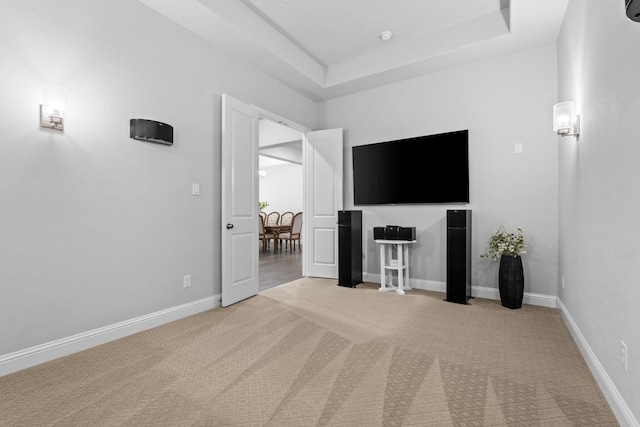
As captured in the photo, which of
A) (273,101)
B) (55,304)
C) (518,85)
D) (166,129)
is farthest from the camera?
(273,101)

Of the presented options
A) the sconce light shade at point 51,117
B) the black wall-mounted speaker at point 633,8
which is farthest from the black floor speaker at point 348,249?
the black wall-mounted speaker at point 633,8

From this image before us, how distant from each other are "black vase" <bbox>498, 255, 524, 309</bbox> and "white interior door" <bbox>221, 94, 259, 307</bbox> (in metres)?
2.71

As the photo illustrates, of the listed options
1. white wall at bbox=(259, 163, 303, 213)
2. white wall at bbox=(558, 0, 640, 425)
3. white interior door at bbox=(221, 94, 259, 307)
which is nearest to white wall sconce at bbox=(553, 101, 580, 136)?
white wall at bbox=(558, 0, 640, 425)

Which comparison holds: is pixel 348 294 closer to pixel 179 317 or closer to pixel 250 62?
pixel 179 317

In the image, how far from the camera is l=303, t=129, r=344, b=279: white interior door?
4652 millimetres

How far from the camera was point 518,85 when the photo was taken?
3.45 m

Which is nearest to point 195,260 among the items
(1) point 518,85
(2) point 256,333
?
(2) point 256,333

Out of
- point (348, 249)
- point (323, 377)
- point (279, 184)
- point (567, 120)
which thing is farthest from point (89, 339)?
point (279, 184)

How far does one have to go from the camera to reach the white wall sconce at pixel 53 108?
2.11m

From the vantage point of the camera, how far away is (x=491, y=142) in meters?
3.60

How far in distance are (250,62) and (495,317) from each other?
3795 millimetres

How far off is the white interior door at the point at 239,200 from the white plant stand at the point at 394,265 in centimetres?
158

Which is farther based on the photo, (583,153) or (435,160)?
(435,160)

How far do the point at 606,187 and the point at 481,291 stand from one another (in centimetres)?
222
